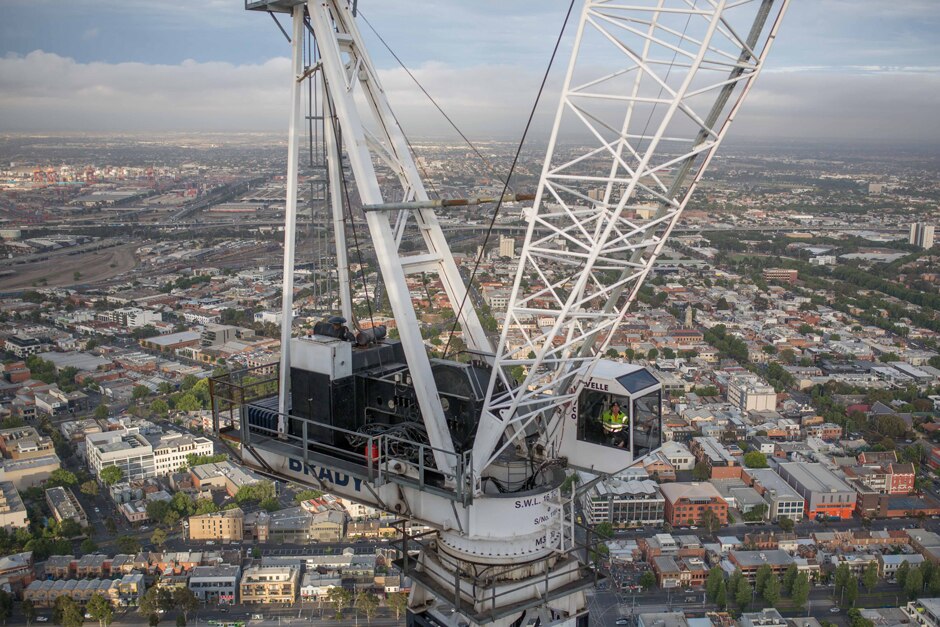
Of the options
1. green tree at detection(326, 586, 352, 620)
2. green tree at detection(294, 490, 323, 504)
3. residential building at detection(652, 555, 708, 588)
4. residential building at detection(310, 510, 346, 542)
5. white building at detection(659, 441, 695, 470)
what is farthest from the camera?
white building at detection(659, 441, 695, 470)

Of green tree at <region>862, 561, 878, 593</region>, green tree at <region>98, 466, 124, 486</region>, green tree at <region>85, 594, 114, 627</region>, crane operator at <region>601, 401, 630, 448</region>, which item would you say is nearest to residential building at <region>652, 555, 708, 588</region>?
green tree at <region>862, 561, 878, 593</region>

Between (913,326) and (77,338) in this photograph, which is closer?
(77,338)

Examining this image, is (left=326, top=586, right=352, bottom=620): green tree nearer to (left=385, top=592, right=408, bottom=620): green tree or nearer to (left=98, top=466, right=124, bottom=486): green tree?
(left=385, top=592, right=408, bottom=620): green tree

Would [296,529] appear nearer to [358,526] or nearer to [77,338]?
[358,526]

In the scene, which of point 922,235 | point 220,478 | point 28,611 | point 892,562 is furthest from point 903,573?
point 922,235

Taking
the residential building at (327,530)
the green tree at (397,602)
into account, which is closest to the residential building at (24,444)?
the residential building at (327,530)

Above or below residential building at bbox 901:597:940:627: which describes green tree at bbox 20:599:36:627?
below

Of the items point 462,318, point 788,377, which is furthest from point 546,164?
point 788,377
